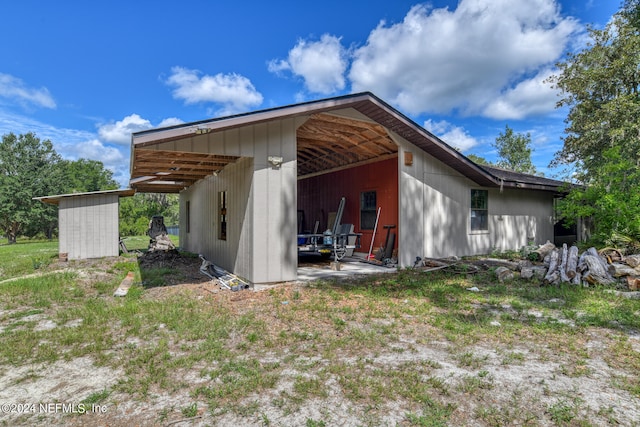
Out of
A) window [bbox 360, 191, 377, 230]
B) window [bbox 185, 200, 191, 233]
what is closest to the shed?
window [bbox 185, 200, 191, 233]

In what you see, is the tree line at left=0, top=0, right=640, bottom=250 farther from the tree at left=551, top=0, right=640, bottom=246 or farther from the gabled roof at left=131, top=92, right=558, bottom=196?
the gabled roof at left=131, top=92, right=558, bottom=196

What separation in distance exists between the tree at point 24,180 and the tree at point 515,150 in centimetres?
4146

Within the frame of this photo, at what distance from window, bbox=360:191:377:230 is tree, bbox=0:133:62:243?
1093 inches

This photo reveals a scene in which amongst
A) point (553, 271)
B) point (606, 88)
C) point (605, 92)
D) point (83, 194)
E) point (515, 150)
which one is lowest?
point (553, 271)

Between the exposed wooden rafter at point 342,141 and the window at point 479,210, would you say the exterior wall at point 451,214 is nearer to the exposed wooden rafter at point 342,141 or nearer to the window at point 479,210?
the window at point 479,210

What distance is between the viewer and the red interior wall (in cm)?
937

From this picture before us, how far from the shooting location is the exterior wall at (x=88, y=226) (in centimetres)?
1020

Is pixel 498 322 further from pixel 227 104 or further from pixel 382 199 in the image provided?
pixel 227 104

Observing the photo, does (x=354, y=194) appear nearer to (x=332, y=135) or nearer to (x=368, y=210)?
(x=368, y=210)

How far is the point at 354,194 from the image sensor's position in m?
10.7

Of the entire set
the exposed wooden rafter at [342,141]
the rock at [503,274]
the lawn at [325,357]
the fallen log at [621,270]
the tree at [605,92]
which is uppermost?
the tree at [605,92]

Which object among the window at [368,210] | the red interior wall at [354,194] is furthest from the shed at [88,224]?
the window at [368,210]

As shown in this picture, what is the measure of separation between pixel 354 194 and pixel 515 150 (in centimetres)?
2784

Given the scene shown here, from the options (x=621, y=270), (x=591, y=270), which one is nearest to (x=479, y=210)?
(x=591, y=270)
